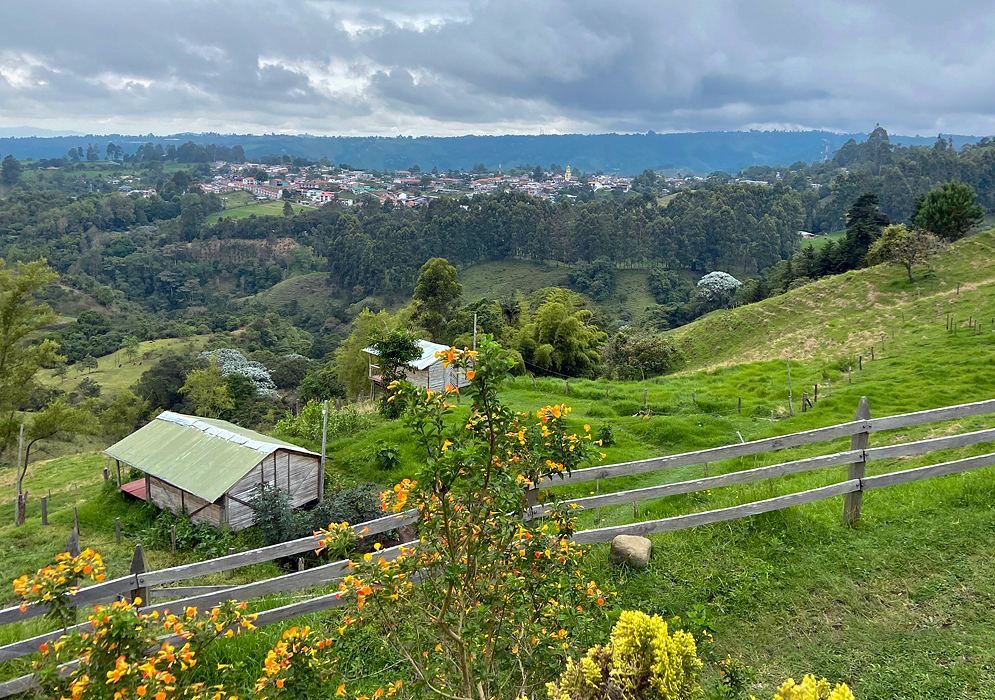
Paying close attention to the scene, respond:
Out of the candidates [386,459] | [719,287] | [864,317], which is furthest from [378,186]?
[386,459]

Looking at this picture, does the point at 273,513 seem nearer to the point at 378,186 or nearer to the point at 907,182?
the point at 907,182

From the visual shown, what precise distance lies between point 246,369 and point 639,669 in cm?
4720

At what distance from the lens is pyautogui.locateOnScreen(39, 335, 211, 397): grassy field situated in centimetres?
5141

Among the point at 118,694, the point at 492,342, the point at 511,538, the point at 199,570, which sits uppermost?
the point at 492,342

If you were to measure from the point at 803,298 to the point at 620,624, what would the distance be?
119 feet

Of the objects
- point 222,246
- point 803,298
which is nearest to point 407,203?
point 222,246

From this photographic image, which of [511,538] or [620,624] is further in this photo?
[511,538]

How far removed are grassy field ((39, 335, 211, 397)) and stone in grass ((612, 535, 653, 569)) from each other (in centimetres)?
5356

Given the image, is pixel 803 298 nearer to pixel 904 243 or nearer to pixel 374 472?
pixel 904 243

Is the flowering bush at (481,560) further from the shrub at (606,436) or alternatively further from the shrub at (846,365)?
the shrub at (846,365)

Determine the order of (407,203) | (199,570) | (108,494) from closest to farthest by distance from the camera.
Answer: (199,570) → (108,494) → (407,203)

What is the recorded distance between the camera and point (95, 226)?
107375mm

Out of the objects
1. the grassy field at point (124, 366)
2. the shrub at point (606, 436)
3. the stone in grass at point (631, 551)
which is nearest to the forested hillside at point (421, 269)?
the grassy field at point (124, 366)

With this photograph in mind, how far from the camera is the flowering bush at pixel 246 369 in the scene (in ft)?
137
